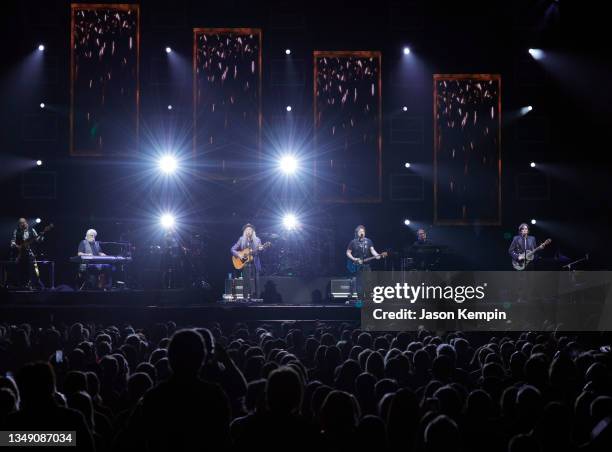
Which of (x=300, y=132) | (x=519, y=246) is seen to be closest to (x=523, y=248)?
(x=519, y=246)

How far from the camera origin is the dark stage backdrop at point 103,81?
65.6 ft

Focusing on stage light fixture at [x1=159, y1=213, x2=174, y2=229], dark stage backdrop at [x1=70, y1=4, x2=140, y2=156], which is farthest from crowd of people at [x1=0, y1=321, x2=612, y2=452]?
dark stage backdrop at [x1=70, y1=4, x2=140, y2=156]

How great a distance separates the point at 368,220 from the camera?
806 inches

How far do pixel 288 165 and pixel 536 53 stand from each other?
319 inches

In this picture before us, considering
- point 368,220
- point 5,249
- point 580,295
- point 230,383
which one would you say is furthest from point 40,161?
point 230,383

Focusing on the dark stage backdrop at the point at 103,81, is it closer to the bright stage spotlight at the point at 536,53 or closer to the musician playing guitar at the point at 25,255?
the musician playing guitar at the point at 25,255

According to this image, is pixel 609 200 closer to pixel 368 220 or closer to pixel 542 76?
pixel 542 76

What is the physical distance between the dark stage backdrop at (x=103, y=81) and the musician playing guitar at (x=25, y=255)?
157 inches

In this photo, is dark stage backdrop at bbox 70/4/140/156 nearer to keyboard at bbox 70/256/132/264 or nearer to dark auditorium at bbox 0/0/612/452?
dark auditorium at bbox 0/0/612/452

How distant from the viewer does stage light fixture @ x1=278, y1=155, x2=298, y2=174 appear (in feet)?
66.4

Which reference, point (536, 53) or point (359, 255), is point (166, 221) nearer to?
point (359, 255)

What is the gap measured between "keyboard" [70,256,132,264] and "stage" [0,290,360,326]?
1.70 m

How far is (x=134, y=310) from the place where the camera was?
14.1 meters

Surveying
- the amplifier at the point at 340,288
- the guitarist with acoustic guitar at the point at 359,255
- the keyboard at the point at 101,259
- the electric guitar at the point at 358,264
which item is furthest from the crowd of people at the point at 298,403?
the amplifier at the point at 340,288
